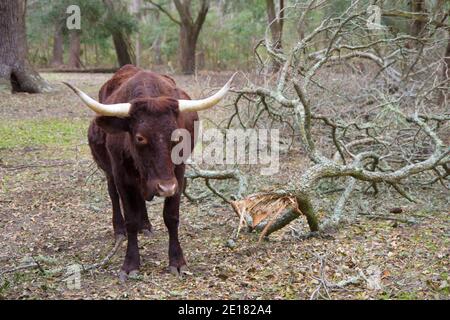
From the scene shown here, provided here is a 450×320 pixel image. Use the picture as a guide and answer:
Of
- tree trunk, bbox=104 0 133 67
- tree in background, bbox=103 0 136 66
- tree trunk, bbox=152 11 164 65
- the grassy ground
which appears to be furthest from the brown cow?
tree trunk, bbox=152 11 164 65

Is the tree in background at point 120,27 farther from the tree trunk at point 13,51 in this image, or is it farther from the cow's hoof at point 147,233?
the cow's hoof at point 147,233

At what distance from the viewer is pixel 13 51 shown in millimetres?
16531

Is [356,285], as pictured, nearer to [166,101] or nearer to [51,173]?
[166,101]

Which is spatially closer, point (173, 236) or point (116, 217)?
point (173, 236)

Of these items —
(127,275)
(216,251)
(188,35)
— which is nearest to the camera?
(127,275)

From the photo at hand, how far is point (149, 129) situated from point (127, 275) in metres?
1.30

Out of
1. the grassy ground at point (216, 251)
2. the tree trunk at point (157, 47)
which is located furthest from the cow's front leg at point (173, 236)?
the tree trunk at point (157, 47)

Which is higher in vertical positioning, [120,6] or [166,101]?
[120,6]

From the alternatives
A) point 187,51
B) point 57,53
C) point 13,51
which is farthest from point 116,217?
point 57,53

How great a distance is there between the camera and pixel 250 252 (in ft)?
17.9

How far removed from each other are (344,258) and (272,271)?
0.64 m

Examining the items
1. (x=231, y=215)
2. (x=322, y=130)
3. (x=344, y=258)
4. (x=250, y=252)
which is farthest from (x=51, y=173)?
(x=344, y=258)

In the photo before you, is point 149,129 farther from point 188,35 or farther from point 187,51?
point 187,51

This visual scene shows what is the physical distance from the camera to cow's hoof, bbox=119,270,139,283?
4.95m
